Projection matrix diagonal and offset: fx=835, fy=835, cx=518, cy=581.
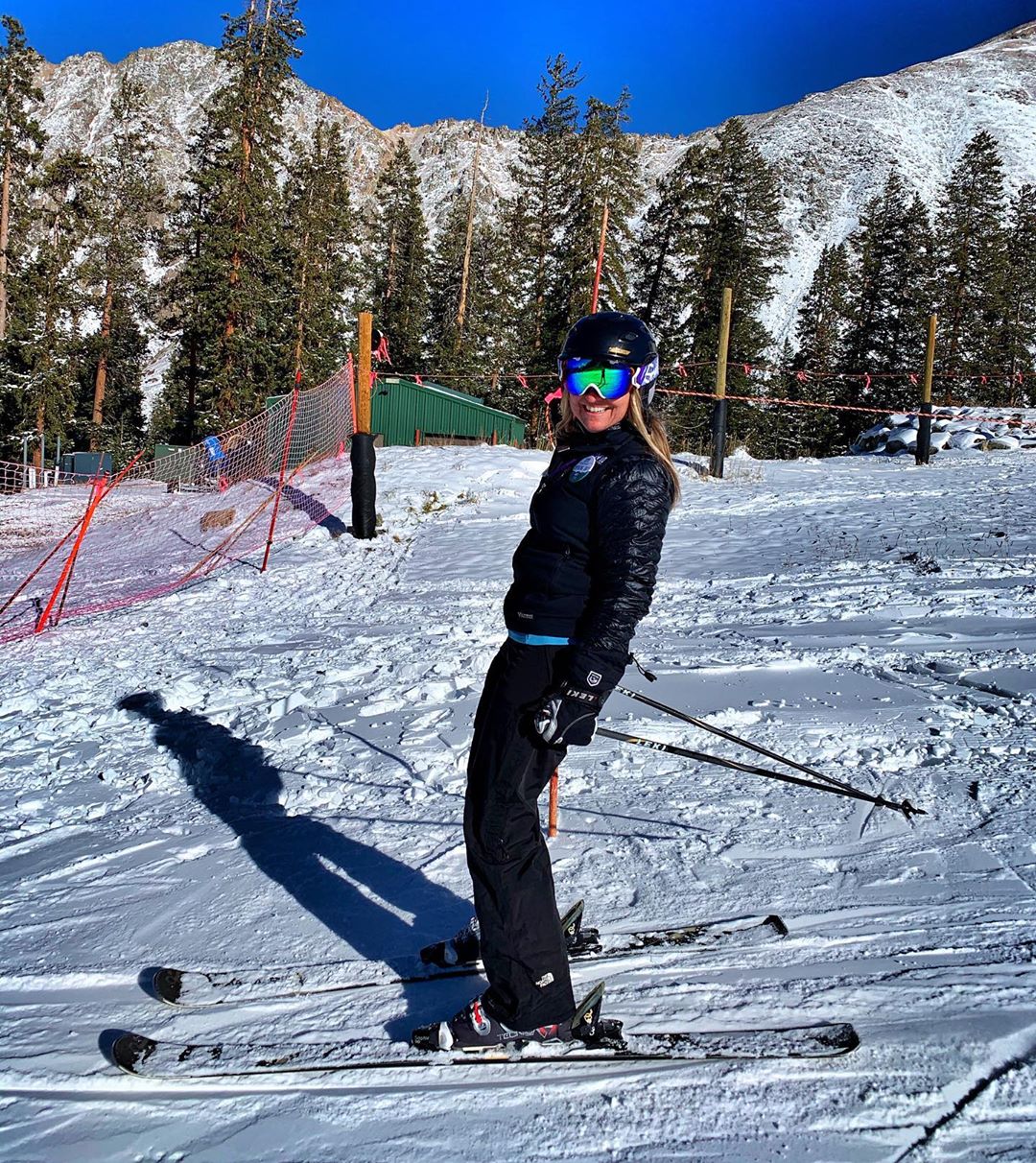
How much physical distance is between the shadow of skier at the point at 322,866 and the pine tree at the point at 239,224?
2714 cm

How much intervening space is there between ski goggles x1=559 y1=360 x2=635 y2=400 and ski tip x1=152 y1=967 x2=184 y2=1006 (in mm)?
2333

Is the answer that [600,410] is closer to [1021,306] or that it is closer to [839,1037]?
[839,1037]

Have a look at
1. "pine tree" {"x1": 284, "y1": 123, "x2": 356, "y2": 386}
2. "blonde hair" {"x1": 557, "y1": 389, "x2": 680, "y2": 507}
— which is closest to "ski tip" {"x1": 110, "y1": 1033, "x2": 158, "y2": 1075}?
"blonde hair" {"x1": 557, "y1": 389, "x2": 680, "y2": 507}

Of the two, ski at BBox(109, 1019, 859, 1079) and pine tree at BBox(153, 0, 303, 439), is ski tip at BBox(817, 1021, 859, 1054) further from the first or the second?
pine tree at BBox(153, 0, 303, 439)

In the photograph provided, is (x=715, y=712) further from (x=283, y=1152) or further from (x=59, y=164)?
(x=59, y=164)

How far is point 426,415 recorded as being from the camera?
2658 cm

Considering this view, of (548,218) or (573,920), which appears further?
(548,218)

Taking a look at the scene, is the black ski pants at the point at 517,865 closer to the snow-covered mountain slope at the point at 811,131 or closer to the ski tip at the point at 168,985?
the ski tip at the point at 168,985

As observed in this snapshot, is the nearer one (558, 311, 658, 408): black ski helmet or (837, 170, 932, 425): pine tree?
(558, 311, 658, 408): black ski helmet

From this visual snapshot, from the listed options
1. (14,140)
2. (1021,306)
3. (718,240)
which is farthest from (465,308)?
(1021,306)

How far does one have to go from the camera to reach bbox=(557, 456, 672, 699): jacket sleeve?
7.71 feet

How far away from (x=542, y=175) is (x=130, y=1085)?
138ft

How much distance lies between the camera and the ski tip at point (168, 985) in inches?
106

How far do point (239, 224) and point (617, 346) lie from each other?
3054 cm
